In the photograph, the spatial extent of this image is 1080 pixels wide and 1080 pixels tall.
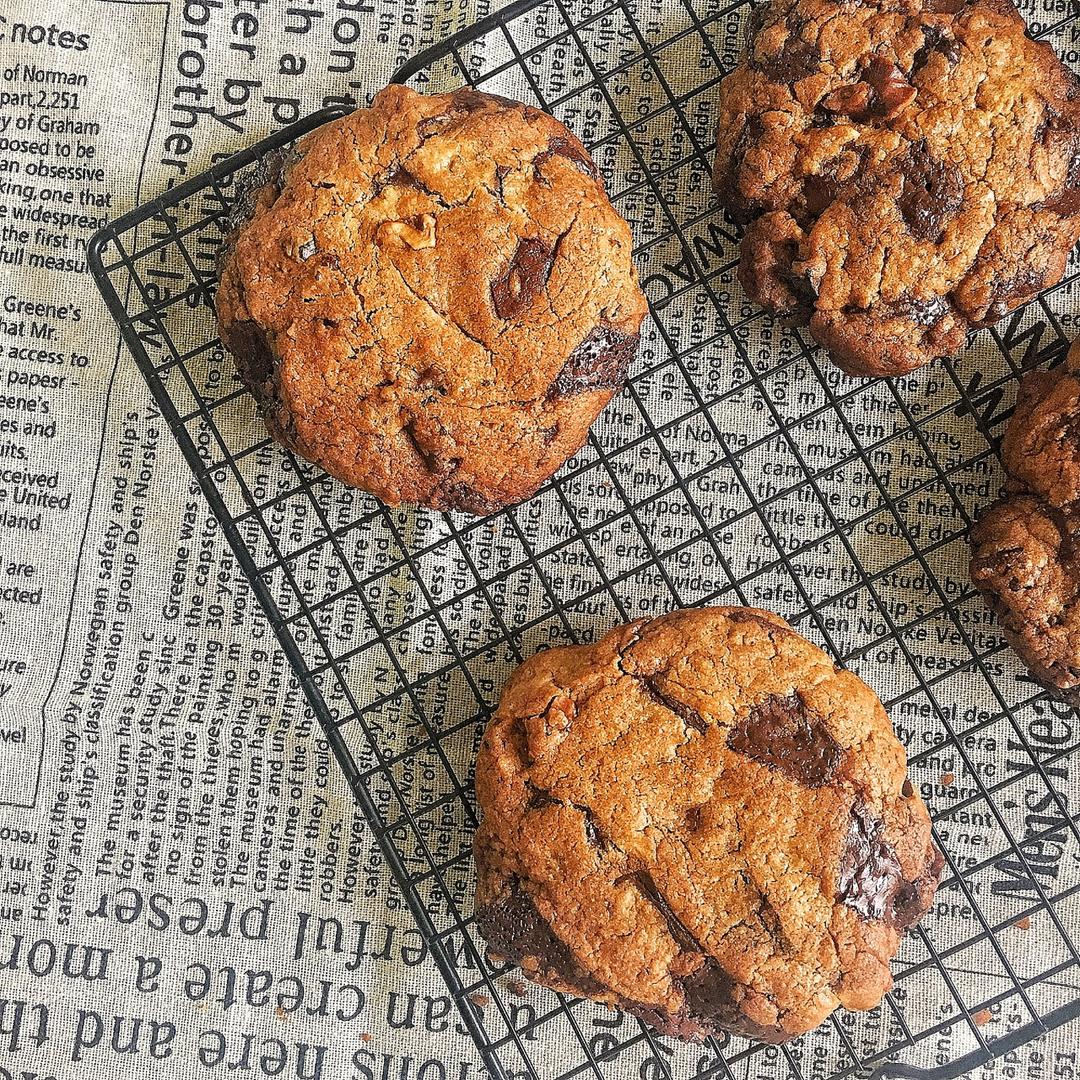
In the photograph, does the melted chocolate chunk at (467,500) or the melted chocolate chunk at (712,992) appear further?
the melted chocolate chunk at (467,500)

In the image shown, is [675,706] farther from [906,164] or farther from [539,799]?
[906,164]

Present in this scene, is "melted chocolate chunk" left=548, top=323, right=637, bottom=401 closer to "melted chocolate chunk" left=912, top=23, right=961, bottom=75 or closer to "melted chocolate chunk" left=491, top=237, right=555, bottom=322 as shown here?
"melted chocolate chunk" left=491, top=237, right=555, bottom=322

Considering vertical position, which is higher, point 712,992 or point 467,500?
point 467,500

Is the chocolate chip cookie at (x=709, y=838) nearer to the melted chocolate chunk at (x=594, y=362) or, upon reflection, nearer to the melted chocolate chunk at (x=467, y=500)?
the melted chocolate chunk at (x=467, y=500)

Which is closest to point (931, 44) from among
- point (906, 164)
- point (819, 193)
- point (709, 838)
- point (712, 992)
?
point (906, 164)

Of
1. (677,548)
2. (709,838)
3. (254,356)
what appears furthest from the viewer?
(677,548)

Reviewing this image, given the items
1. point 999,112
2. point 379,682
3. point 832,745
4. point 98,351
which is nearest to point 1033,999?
point 832,745

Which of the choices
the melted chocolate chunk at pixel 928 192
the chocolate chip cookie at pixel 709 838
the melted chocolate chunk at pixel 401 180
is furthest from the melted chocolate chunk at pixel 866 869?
the melted chocolate chunk at pixel 401 180
